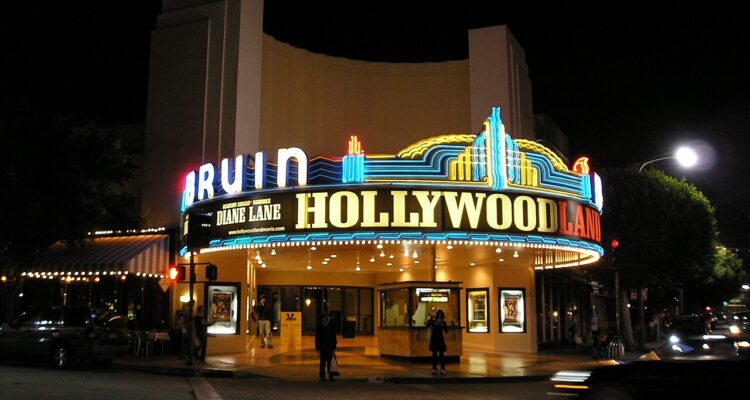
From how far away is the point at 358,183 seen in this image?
20781 millimetres

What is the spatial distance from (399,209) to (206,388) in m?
7.37

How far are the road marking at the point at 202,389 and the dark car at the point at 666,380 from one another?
28.8ft

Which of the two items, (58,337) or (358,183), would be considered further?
(358,183)

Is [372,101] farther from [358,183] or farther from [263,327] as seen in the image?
[358,183]

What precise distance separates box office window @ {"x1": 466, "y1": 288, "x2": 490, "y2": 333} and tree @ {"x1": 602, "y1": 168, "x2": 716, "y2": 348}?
572 centimetres

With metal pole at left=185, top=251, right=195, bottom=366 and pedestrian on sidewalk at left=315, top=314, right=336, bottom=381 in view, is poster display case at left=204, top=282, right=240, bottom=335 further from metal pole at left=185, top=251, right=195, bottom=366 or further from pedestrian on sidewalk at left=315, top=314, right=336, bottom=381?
pedestrian on sidewalk at left=315, top=314, right=336, bottom=381

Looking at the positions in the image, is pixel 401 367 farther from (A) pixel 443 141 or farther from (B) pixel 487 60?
(B) pixel 487 60

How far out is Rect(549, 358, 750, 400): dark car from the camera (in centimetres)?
727

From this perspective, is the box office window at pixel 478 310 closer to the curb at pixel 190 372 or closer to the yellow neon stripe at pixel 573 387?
the curb at pixel 190 372

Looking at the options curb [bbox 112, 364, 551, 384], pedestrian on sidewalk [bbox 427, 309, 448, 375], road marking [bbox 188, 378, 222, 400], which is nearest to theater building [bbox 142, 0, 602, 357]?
pedestrian on sidewalk [bbox 427, 309, 448, 375]

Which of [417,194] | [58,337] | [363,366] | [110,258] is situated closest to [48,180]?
[110,258]

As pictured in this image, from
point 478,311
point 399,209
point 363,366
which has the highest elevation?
point 399,209

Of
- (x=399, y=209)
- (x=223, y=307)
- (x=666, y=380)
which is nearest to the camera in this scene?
(x=666, y=380)

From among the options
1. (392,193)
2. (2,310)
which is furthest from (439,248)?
(2,310)
